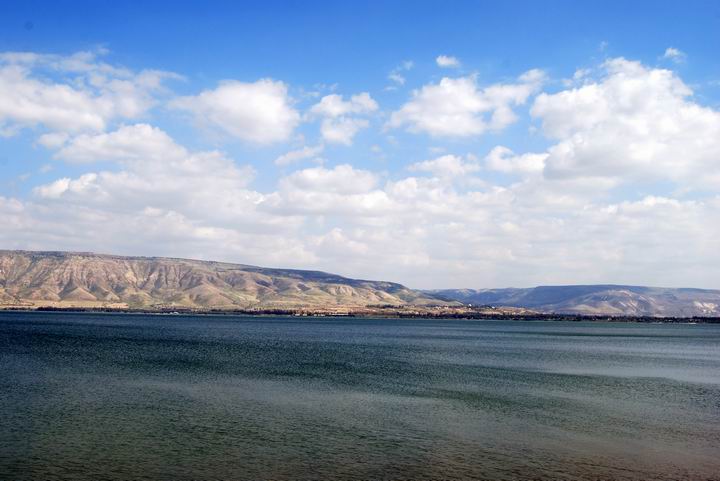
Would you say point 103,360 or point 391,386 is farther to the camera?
point 103,360

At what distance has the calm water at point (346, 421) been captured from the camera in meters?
37.4

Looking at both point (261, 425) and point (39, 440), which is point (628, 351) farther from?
point (39, 440)

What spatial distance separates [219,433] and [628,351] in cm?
12957

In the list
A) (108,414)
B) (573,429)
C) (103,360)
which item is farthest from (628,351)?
(108,414)

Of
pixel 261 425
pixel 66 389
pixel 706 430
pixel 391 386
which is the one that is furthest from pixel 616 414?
pixel 66 389

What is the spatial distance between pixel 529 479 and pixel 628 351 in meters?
127

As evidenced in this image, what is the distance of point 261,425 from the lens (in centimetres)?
4900

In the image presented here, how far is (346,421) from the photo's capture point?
2008 inches

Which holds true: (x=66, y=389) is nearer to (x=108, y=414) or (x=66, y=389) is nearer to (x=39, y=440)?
(x=108, y=414)

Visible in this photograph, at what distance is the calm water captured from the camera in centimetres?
3744

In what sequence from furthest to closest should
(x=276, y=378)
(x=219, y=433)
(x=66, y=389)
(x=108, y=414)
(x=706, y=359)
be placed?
(x=706, y=359), (x=276, y=378), (x=66, y=389), (x=108, y=414), (x=219, y=433)

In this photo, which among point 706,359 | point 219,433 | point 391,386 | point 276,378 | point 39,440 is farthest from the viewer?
point 706,359

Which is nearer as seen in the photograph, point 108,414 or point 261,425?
point 261,425

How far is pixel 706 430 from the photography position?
50219 mm
